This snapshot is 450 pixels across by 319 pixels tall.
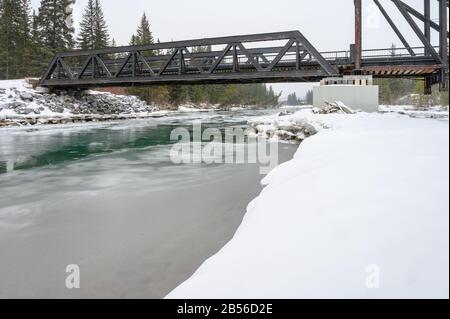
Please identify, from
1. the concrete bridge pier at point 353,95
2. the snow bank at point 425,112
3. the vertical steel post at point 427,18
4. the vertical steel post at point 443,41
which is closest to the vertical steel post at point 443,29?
the vertical steel post at point 443,41

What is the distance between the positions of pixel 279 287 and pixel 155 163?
32.5ft

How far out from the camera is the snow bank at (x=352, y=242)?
2.04m

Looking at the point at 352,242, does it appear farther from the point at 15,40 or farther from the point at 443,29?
the point at 15,40

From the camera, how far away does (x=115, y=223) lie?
5.43 m

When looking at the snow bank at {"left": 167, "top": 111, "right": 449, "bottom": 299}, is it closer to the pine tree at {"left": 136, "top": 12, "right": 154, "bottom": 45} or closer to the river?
the river

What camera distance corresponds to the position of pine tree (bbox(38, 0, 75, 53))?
56562mm

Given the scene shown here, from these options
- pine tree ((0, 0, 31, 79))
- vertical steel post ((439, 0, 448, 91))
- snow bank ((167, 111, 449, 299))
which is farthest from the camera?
pine tree ((0, 0, 31, 79))

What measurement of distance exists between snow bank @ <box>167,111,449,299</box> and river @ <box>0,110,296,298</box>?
1.13 m

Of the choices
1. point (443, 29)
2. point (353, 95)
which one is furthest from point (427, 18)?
point (353, 95)

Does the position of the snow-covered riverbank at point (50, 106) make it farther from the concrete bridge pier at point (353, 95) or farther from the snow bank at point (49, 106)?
the concrete bridge pier at point (353, 95)

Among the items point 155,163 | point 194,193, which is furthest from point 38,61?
point 194,193

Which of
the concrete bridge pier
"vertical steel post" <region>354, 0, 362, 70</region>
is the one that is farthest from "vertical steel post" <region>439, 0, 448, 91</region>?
"vertical steel post" <region>354, 0, 362, 70</region>

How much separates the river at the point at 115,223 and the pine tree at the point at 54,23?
55.3m

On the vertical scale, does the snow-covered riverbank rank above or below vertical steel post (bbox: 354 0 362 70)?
below
